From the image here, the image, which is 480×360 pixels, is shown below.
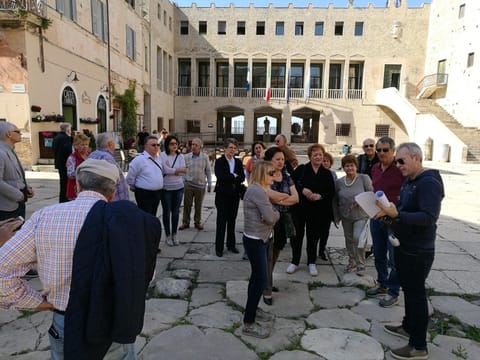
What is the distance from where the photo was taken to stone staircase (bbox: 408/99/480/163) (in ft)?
66.7

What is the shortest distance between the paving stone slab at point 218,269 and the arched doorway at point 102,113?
46.8 feet

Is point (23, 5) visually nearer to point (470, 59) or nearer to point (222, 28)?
point (222, 28)

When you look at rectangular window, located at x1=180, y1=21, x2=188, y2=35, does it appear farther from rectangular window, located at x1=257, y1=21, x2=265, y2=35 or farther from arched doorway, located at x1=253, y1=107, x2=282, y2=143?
arched doorway, located at x1=253, y1=107, x2=282, y2=143

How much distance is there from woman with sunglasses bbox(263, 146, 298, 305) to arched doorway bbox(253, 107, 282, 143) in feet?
89.7

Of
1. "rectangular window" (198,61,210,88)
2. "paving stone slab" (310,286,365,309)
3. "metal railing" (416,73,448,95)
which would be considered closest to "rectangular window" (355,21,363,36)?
"metal railing" (416,73,448,95)

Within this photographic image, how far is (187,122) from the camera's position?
30.6m

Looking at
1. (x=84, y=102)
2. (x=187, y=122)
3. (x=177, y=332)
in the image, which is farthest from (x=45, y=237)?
(x=187, y=122)

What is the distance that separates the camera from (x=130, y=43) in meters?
20.2

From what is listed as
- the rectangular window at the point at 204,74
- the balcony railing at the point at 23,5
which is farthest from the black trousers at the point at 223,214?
the rectangular window at the point at 204,74

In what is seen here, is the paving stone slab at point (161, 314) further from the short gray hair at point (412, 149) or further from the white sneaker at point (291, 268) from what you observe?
the short gray hair at point (412, 149)

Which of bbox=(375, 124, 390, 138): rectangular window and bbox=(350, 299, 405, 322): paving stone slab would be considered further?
bbox=(375, 124, 390, 138): rectangular window

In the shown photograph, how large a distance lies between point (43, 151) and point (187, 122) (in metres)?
19.2

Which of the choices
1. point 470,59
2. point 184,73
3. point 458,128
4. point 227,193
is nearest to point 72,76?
point 227,193

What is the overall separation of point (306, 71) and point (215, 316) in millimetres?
28921
